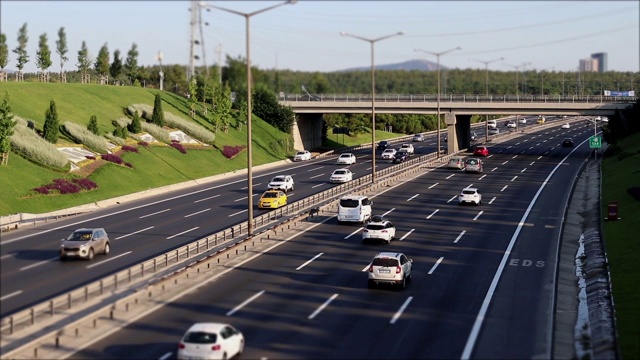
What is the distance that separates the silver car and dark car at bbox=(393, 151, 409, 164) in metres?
67.3

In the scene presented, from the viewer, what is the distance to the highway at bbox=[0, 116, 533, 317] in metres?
36.3

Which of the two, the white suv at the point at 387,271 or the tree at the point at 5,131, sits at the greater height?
the tree at the point at 5,131

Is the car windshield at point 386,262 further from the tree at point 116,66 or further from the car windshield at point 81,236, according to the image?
the tree at point 116,66

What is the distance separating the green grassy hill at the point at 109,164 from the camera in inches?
2586

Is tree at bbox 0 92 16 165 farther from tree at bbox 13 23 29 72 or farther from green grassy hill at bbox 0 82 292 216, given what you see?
tree at bbox 13 23 29 72

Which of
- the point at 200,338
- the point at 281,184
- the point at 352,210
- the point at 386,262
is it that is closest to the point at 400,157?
the point at 281,184

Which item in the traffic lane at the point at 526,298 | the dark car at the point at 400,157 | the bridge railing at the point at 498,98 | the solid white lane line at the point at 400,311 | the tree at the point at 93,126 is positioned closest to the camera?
the traffic lane at the point at 526,298

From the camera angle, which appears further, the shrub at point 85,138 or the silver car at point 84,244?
the shrub at point 85,138

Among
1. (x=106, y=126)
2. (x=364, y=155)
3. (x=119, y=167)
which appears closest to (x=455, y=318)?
(x=119, y=167)

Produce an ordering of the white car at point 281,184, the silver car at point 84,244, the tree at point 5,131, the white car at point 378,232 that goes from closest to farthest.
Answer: the silver car at point 84,244
the white car at point 378,232
the tree at point 5,131
the white car at point 281,184

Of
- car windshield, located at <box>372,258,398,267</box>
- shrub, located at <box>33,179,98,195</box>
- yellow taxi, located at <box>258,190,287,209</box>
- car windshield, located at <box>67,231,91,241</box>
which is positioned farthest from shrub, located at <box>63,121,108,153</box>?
car windshield, located at <box>372,258,398,267</box>

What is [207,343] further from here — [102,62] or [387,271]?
[102,62]

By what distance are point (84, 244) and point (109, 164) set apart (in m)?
38.6

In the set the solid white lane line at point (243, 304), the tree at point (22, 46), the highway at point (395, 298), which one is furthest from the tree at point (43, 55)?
the solid white lane line at point (243, 304)
